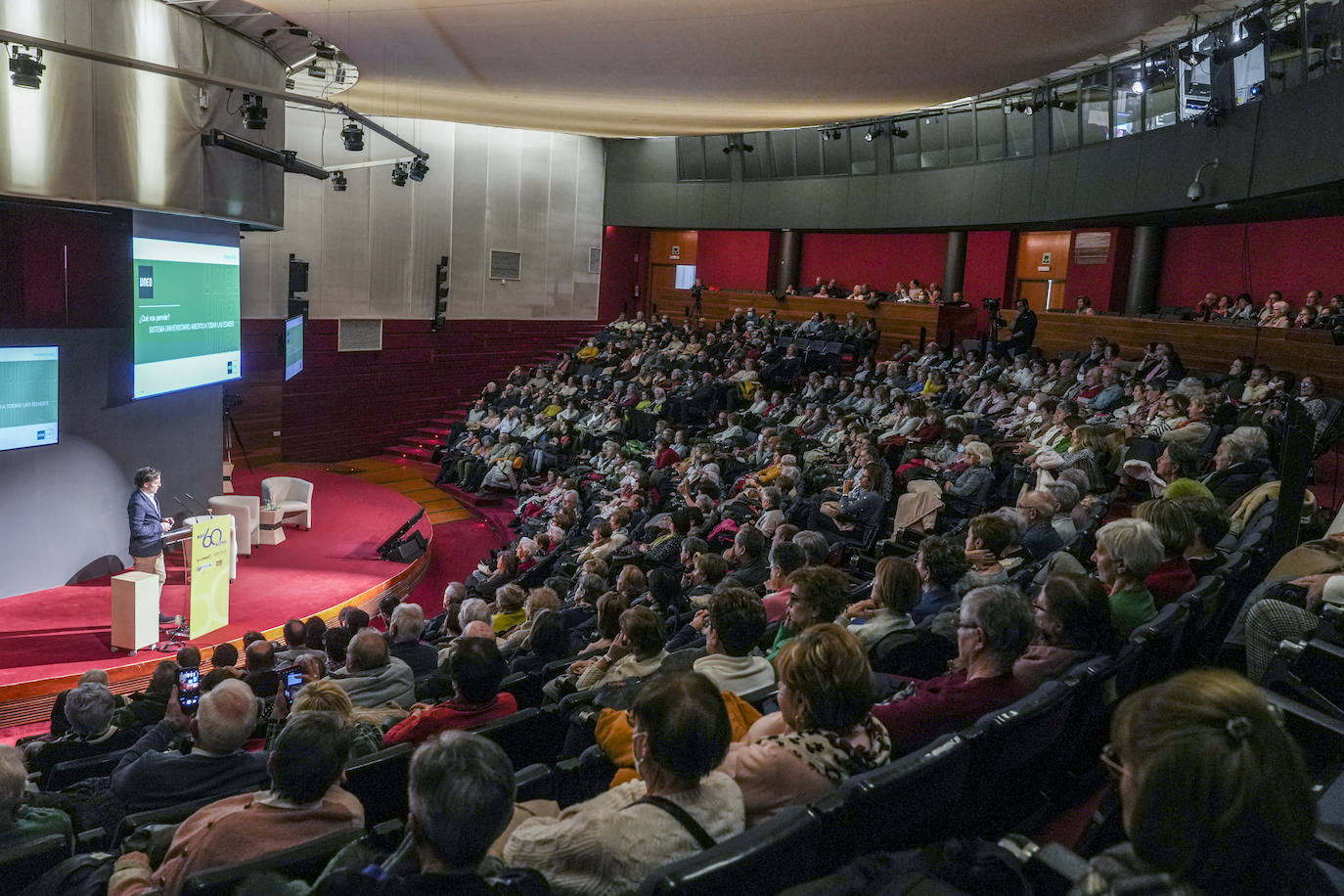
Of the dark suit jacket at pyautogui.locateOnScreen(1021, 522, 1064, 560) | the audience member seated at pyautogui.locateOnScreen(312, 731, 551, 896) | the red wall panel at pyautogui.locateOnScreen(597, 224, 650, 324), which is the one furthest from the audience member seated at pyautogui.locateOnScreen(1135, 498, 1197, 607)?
the red wall panel at pyautogui.locateOnScreen(597, 224, 650, 324)

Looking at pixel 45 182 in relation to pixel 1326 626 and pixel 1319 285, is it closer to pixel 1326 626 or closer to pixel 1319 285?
pixel 1326 626

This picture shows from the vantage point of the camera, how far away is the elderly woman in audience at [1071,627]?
9.30 feet

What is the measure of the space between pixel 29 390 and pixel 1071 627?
7.59 m

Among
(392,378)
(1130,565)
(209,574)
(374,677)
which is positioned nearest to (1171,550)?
(1130,565)

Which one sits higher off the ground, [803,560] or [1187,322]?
[1187,322]

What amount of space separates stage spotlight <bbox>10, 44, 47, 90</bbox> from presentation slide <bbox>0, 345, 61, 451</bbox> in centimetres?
204

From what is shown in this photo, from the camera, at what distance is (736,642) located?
2992mm

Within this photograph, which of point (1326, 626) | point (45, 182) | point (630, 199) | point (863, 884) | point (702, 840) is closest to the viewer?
point (863, 884)

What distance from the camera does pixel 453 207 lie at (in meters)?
16.7

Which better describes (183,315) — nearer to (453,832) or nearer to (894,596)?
(894,596)

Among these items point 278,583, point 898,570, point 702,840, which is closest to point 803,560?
point 898,570

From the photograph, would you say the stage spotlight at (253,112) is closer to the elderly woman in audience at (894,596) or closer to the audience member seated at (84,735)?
the audience member seated at (84,735)

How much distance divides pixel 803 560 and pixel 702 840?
8.64 feet

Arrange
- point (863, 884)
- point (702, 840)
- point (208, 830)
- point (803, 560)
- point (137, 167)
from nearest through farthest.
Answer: point (863, 884), point (702, 840), point (208, 830), point (803, 560), point (137, 167)
